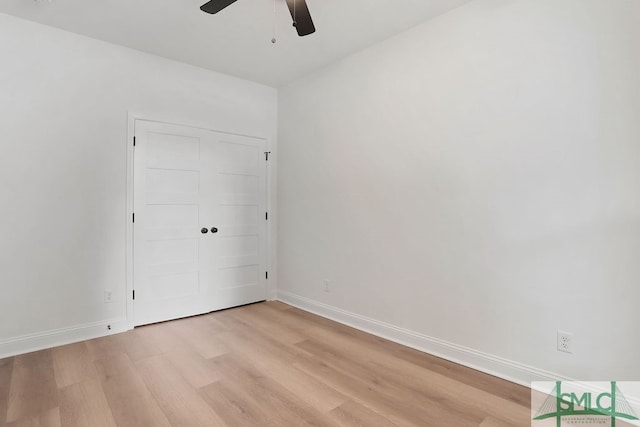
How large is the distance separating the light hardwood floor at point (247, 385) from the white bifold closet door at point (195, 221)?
560mm

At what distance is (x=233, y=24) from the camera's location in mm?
2820

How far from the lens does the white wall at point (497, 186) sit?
1924 mm

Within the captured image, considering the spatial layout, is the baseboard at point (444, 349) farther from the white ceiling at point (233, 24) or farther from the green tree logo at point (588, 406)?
the white ceiling at point (233, 24)

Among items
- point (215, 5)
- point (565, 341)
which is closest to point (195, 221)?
point (215, 5)

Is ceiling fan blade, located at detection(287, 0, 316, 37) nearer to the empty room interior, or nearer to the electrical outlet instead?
the empty room interior

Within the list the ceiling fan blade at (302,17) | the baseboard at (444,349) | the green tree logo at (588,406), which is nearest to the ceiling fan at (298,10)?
the ceiling fan blade at (302,17)

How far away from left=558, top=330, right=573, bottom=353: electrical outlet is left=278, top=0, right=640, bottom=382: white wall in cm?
3

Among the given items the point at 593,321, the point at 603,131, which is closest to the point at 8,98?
the point at 603,131

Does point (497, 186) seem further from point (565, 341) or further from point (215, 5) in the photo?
point (215, 5)

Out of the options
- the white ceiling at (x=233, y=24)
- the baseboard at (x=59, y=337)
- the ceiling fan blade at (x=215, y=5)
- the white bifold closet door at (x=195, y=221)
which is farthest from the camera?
the white bifold closet door at (x=195, y=221)

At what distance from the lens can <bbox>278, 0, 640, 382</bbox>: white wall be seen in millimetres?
1924

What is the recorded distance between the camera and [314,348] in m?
2.84

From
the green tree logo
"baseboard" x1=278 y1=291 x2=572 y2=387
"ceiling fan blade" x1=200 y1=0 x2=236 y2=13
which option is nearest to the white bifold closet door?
"baseboard" x1=278 y1=291 x2=572 y2=387

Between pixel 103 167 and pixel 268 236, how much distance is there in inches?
78.1
